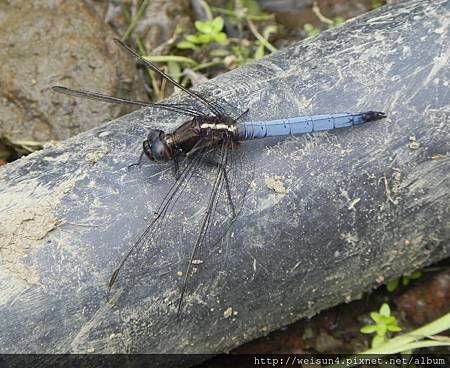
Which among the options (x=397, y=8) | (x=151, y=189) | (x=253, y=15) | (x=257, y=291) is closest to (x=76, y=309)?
(x=151, y=189)

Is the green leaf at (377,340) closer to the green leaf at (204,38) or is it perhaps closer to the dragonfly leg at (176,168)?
the dragonfly leg at (176,168)

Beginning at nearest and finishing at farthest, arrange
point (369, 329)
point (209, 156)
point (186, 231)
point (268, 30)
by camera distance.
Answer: point (186, 231) < point (209, 156) < point (369, 329) < point (268, 30)

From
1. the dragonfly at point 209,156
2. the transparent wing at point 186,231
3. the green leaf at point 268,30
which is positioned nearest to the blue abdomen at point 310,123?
the dragonfly at point 209,156

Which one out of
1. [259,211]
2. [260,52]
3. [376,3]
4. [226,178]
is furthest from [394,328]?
[376,3]

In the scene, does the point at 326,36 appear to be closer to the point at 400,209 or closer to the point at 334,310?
the point at 400,209

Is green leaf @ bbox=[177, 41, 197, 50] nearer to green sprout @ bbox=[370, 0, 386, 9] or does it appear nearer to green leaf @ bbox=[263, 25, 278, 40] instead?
green leaf @ bbox=[263, 25, 278, 40]

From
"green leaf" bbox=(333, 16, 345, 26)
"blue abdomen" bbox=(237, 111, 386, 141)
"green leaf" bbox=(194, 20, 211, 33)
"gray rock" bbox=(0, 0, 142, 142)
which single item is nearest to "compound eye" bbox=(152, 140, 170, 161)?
"blue abdomen" bbox=(237, 111, 386, 141)

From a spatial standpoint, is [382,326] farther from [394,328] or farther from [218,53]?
[218,53]
